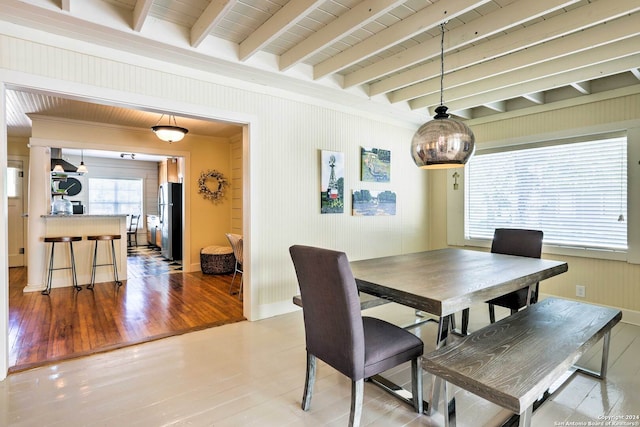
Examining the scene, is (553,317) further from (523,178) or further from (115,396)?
(115,396)

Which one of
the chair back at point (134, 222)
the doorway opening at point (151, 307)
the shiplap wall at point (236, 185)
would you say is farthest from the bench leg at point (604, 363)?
the chair back at point (134, 222)

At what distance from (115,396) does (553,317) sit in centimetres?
287

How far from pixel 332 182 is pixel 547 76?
2414mm

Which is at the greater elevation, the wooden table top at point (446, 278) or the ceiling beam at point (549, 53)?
the ceiling beam at point (549, 53)

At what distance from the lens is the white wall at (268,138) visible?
2420mm

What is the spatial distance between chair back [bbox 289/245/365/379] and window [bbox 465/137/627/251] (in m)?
3.51

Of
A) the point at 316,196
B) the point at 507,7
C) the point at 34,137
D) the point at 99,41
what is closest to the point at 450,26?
the point at 507,7

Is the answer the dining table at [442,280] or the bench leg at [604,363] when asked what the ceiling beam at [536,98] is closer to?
the dining table at [442,280]

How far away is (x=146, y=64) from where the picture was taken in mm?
2768

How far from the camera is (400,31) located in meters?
2.51

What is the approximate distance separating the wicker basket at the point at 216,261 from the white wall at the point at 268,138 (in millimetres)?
2422

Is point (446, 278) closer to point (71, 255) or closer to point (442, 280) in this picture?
point (442, 280)

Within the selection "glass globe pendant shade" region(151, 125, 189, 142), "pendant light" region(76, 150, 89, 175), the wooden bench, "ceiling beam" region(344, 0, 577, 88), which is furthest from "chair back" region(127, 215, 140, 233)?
the wooden bench

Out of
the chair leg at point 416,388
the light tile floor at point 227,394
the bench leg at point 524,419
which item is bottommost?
the light tile floor at point 227,394
